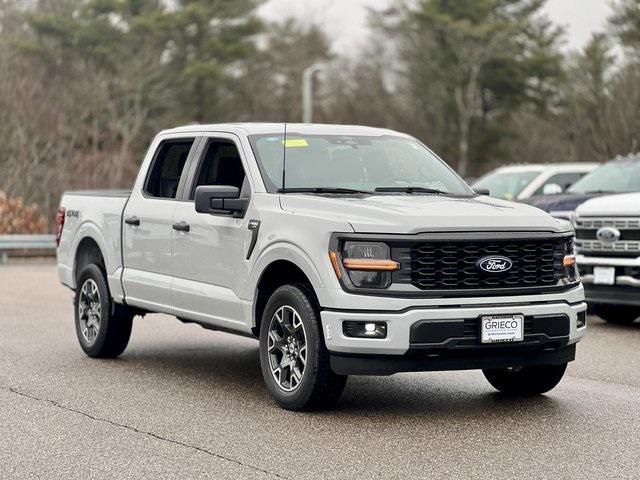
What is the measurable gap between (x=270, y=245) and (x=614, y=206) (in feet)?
19.5

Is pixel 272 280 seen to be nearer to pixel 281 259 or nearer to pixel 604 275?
pixel 281 259

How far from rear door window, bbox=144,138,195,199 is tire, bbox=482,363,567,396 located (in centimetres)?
288

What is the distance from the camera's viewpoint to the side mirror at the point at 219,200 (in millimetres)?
8945

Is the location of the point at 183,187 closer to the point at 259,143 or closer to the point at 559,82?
the point at 259,143

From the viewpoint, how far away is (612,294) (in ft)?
43.4

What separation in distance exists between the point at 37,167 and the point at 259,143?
22139mm

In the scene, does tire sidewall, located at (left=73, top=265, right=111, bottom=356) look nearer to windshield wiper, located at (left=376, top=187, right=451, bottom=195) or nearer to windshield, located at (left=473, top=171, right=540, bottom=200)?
windshield wiper, located at (left=376, top=187, right=451, bottom=195)

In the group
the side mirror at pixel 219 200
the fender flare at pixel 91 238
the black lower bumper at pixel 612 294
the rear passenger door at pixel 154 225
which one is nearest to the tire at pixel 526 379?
the side mirror at pixel 219 200

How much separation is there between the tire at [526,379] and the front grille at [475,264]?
82cm

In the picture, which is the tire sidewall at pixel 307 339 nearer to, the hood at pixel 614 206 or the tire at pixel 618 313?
the hood at pixel 614 206

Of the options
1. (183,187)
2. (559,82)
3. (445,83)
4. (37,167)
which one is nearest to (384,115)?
(445,83)

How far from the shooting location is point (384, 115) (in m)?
62.4

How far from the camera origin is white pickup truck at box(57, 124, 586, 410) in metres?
7.95

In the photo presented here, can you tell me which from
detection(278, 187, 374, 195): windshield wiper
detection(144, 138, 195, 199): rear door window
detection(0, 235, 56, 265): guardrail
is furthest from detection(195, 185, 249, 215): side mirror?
detection(0, 235, 56, 265): guardrail
